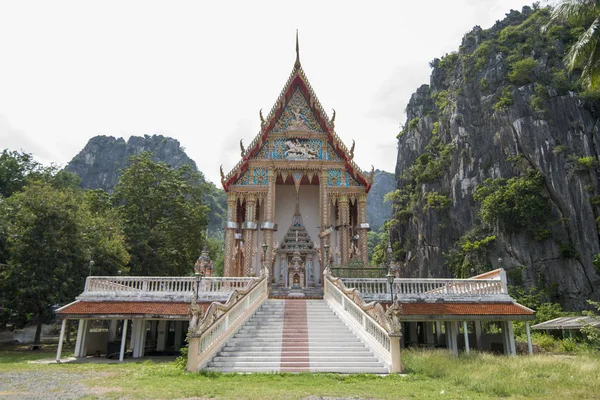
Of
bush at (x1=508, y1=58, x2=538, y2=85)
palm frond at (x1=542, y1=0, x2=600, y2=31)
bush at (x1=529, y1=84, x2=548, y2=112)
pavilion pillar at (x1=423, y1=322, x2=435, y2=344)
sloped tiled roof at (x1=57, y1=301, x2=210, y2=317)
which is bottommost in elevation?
pavilion pillar at (x1=423, y1=322, x2=435, y2=344)

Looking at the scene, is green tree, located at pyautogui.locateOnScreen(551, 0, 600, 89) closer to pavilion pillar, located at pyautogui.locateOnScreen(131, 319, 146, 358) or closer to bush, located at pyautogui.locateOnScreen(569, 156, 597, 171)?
pavilion pillar, located at pyautogui.locateOnScreen(131, 319, 146, 358)

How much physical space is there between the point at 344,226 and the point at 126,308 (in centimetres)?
1136

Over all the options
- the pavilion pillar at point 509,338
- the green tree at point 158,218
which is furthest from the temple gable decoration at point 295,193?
the green tree at point 158,218

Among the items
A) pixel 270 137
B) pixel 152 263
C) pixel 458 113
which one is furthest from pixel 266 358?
pixel 458 113

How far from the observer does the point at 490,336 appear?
1570 centimetres

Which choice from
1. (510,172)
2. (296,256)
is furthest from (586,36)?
(510,172)

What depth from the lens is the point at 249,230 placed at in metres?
21.4

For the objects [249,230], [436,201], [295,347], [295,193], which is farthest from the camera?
[436,201]

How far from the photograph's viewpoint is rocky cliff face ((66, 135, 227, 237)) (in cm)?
9512

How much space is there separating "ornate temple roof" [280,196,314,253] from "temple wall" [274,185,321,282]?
0.40 metres

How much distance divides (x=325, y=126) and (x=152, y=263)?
50.2ft

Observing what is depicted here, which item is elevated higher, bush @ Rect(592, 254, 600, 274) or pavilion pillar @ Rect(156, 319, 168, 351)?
bush @ Rect(592, 254, 600, 274)

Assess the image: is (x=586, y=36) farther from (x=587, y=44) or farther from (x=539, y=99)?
(x=539, y=99)

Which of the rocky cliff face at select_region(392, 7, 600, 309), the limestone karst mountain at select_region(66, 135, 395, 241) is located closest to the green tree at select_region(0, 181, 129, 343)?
the rocky cliff face at select_region(392, 7, 600, 309)
